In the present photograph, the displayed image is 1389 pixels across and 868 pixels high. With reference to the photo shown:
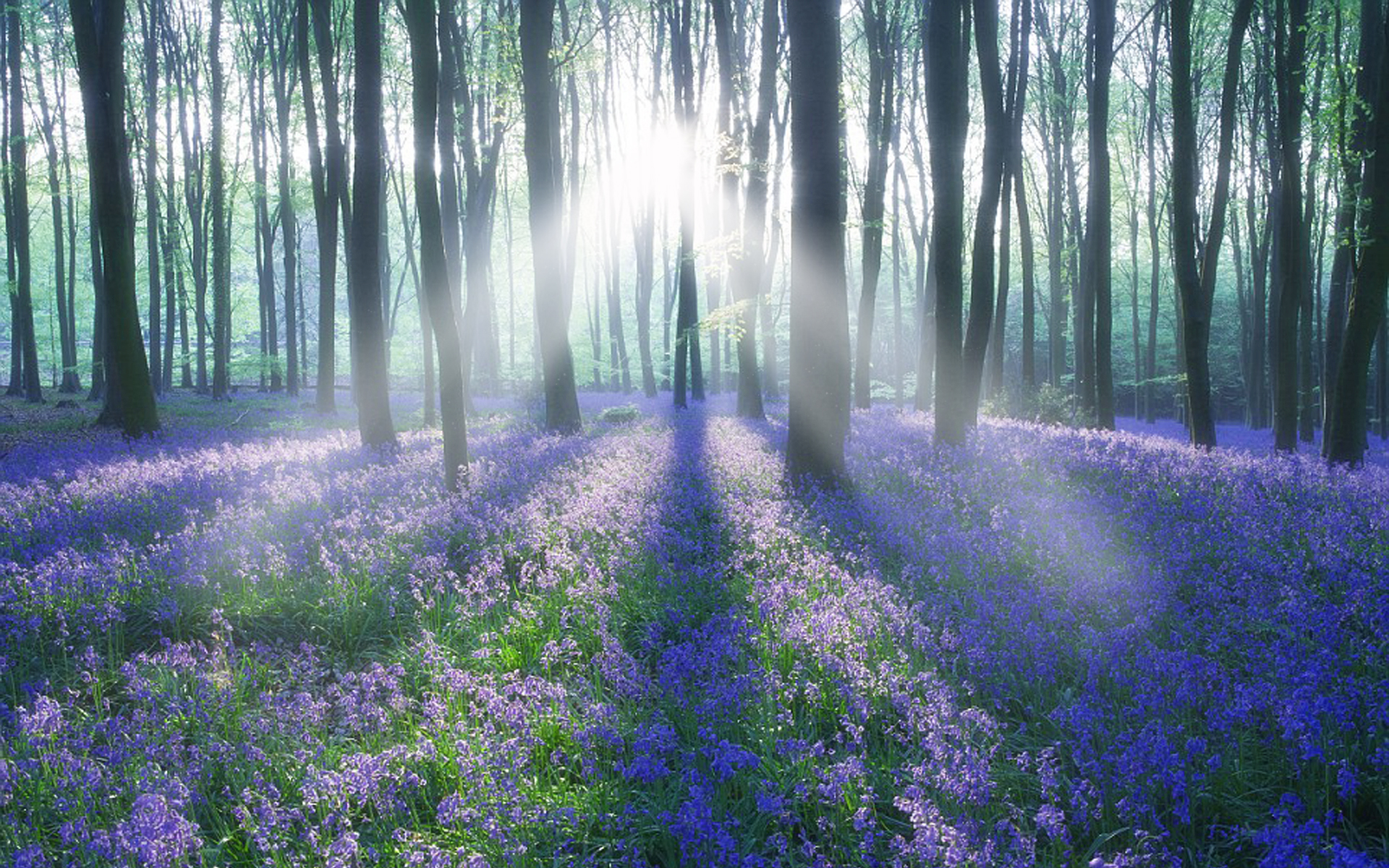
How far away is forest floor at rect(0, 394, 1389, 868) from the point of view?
110 inches

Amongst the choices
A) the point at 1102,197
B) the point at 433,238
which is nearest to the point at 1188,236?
the point at 1102,197

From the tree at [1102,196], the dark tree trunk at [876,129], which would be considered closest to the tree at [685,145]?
the dark tree trunk at [876,129]

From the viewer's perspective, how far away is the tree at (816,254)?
336 inches

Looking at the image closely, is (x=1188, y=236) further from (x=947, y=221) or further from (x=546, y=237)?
(x=546, y=237)

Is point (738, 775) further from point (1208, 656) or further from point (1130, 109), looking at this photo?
point (1130, 109)

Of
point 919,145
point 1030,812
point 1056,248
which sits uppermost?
point 919,145

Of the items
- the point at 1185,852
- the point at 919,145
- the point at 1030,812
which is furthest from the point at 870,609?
the point at 919,145

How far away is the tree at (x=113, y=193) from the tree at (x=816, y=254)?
12188 millimetres

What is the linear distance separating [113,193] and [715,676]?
15.6 metres

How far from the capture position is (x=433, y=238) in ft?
30.6

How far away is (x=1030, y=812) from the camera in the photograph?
9.91 ft

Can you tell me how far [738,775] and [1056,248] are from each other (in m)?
31.9

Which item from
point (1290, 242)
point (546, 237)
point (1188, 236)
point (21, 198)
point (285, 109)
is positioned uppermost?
point (285, 109)

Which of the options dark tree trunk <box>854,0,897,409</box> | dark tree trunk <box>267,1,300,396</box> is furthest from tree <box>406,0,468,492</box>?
dark tree trunk <box>267,1,300,396</box>
